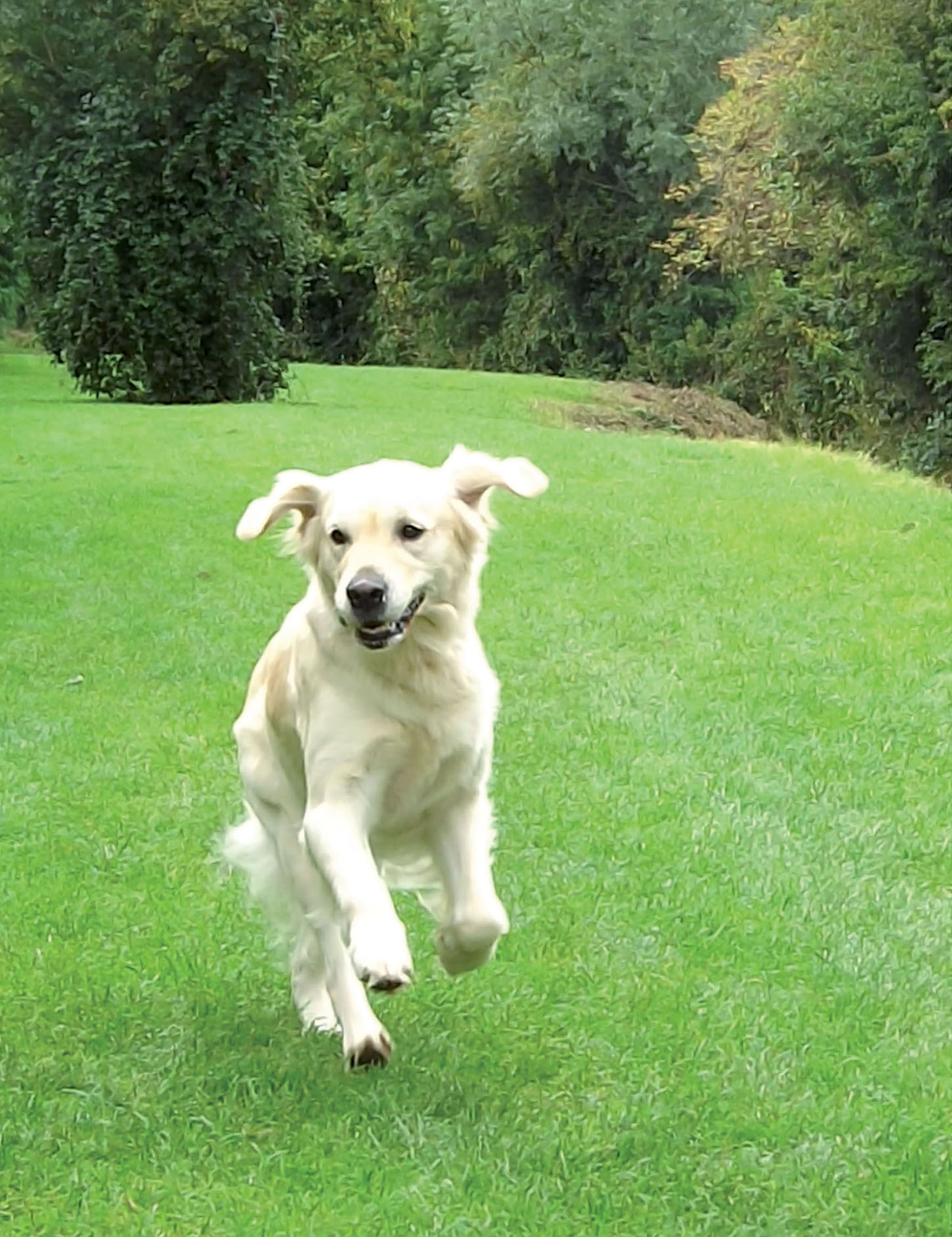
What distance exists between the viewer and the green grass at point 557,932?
3.33m

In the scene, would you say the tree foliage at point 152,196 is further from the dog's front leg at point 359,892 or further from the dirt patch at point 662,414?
the dog's front leg at point 359,892

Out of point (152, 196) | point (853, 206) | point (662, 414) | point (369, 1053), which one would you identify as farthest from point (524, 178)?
point (369, 1053)

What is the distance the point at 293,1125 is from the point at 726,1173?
0.85m

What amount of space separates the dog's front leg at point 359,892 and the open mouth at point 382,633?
12.8 inches

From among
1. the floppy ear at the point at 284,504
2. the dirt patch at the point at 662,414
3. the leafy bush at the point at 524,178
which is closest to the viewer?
the floppy ear at the point at 284,504

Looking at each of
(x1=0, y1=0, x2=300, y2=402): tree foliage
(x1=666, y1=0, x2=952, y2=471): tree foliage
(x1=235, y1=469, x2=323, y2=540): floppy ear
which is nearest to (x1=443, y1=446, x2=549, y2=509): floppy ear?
(x1=235, y1=469, x2=323, y2=540): floppy ear

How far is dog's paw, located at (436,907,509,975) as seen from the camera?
3752 mm

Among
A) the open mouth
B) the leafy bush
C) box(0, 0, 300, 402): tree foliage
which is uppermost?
the open mouth

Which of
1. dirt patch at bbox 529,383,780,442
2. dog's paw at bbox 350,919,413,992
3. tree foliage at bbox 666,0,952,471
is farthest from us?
dirt patch at bbox 529,383,780,442

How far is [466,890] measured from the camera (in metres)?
3.80

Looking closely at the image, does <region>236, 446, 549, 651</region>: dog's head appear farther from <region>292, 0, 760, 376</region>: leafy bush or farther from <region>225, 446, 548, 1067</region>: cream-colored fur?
<region>292, 0, 760, 376</region>: leafy bush

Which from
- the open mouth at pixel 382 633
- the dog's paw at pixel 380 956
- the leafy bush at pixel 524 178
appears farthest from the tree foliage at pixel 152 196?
the dog's paw at pixel 380 956

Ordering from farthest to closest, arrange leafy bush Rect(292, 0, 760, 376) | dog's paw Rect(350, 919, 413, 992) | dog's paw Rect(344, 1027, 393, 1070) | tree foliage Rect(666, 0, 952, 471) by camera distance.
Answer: leafy bush Rect(292, 0, 760, 376) → tree foliage Rect(666, 0, 952, 471) → dog's paw Rect(344, 1027, 393, 1070) → dog's paw Rect(350, 919, 413, 992)

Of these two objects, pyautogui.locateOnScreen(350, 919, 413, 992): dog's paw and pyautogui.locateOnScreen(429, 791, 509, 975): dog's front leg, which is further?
pyautogui.locateOnScreen(429, 791, 509, 975): dog's front leg
